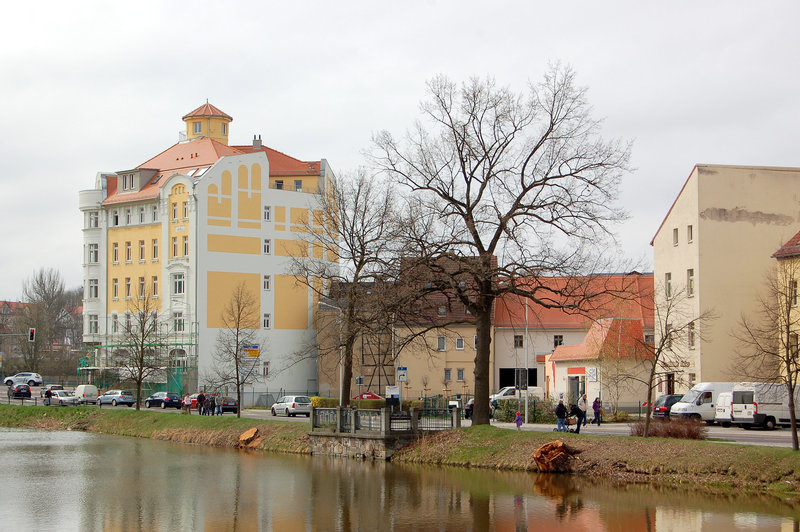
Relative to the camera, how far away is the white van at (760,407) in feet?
148

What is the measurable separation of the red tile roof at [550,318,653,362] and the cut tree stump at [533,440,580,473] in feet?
72.1

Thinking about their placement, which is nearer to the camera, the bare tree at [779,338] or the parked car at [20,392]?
the bare tree at [779,338]

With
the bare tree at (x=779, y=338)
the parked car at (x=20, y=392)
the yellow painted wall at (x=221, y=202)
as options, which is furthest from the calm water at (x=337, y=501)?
the parked car at (x=20, y=392)

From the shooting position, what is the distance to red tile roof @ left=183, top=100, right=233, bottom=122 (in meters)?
91.2

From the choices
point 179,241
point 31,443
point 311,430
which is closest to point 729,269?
point 311,430

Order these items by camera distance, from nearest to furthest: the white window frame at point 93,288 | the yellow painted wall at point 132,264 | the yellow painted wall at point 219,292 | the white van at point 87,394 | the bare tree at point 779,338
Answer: the bare tree at point 779,338, the white van at point 87,394, the yellow painted wall at point 219,292, the yellow painted wall at point 132,264, the white window frame at point 93,288

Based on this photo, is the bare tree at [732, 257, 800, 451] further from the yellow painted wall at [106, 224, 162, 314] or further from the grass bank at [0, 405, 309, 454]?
the yellow painted wall at [106, 224, 162, 314]

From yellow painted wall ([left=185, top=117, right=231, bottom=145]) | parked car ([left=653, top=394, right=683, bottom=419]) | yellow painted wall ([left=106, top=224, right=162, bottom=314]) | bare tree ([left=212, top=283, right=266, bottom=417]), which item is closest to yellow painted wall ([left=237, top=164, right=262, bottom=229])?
bare tree ([left=212, top=283, right=266, bottom=417])

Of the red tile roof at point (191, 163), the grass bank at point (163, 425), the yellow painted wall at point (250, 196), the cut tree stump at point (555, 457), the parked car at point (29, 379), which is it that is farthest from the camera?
the parked car at point (29, 379)

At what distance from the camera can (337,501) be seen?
1033 inches

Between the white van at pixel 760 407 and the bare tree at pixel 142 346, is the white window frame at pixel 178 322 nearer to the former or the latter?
the bare tree at pixel 142 346

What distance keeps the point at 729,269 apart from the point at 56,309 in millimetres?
104655

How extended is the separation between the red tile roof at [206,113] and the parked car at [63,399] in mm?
30055

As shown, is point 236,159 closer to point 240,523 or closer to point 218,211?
point 218,211
